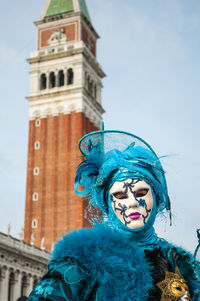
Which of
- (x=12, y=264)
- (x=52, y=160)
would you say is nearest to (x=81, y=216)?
(x=52, y=160)

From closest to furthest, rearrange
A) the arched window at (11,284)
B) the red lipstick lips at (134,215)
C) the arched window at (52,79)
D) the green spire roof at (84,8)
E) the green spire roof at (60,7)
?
the red lipstick lips at (134,215)
the arched window at (11,284)
the arched window at (52,79)
the green spire roof at (60,7)
the green spire roof at (84,8)

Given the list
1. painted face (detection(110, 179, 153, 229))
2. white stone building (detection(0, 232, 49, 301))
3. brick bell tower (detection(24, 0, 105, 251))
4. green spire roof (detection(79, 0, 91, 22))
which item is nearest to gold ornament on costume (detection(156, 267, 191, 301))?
painted face (detection(110, 179, 153, 229))

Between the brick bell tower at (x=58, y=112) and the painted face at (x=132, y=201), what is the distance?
27110mm

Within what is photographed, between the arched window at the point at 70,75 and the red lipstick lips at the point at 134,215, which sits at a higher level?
the arched window at the point at 70,75

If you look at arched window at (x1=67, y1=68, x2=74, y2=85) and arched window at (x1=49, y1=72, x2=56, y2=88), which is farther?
arched window at (x1=49, y1=72, x2=56, y2=88)

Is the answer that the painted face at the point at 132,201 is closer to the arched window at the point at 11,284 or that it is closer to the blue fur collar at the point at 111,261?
the blue fur collar at the point at 111,261

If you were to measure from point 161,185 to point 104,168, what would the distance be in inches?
13.8

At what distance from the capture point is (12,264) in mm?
22062

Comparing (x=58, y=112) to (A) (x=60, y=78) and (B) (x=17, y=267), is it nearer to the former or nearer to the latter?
(A) (x=60, y=78)

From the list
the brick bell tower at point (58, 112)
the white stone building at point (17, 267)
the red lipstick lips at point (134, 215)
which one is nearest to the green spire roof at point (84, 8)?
the brick bell tower at point (58, 112)

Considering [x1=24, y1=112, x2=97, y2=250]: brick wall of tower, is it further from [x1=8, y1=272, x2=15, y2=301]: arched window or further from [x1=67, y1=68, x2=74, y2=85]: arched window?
[x1=8, y1=272, x2=15, y2=301]: arched window

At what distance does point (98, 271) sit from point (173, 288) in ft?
1.34

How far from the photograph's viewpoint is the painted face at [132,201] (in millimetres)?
2385

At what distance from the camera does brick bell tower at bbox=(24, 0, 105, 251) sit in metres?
30.7
